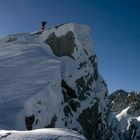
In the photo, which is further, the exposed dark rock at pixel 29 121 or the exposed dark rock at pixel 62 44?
the exposed dark rock at pixel 62 44

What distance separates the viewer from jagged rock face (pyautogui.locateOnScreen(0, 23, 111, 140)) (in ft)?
90.0

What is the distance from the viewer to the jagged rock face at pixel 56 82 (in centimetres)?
2744

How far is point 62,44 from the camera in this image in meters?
51.2

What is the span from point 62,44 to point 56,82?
18343mm

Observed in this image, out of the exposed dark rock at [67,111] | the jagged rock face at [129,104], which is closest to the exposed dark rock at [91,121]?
the exposed dark rock at [67,111]

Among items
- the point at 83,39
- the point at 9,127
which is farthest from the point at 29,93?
the point at 83,39

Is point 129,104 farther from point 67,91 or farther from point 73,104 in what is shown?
point 67,91

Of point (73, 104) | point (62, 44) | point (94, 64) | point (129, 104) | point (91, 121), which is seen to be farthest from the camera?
point (129, 104)

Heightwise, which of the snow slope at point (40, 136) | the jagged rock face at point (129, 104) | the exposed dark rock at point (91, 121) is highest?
the jagged rock face at point (129, 104)

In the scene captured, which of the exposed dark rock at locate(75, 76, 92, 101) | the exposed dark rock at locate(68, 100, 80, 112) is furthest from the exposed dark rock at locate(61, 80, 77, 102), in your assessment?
the exposed dark rock at locate(75, 76, 92, 101)

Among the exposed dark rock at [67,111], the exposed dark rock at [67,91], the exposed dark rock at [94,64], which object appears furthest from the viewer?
the exposed dark rock at [94,64]

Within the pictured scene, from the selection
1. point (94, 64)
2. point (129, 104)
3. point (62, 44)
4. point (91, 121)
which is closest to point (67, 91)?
point (62, 44)

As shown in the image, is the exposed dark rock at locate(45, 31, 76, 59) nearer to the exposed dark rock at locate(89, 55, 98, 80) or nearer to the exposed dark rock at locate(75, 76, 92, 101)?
the exposed dark rock at locate(75, 76, 92, 101)

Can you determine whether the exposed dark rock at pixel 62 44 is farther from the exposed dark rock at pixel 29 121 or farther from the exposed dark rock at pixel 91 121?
the exposed dark rock at pixel 29 121
